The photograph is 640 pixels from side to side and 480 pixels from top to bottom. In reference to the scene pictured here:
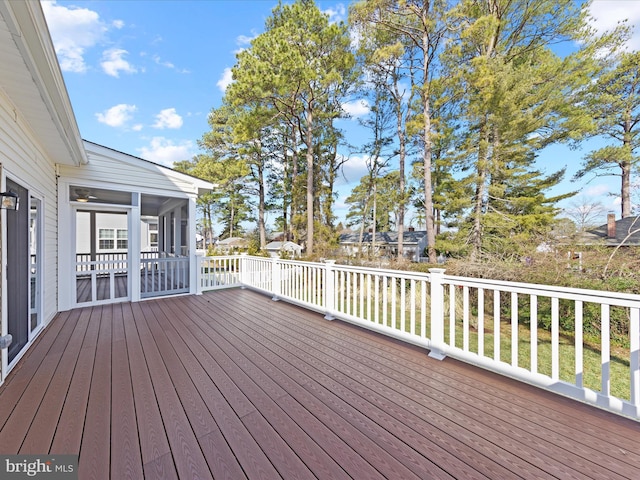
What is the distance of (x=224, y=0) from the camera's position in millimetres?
7398

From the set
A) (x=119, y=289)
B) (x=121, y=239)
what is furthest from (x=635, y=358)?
(x=121, y=239)

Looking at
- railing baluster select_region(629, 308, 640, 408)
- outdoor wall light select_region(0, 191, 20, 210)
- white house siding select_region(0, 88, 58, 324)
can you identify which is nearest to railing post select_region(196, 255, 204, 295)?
white house siding select_region(0, 88, 58, 324)

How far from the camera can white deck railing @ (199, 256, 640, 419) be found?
191 centimetres

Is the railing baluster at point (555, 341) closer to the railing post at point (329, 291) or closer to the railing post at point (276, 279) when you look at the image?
the railing post at point (329, 291)

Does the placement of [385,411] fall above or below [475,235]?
below

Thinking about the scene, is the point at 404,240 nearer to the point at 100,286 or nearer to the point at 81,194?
the point at 100,286

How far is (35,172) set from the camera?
3480 mm

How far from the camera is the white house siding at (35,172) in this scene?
8.36ft

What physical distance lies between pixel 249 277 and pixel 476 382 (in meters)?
5.27

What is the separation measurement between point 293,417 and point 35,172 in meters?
4.36

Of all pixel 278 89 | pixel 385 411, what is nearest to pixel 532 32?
pixel 278 89

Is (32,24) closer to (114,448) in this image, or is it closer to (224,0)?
(114,448)

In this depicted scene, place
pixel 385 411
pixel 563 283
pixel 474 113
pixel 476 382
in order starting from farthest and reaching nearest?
1. pixel 474 113
2. pixel 563 283
3. pixel 476 382
4. pixel 385 411

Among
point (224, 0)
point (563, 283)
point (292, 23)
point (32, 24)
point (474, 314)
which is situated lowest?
point (474, 314)
